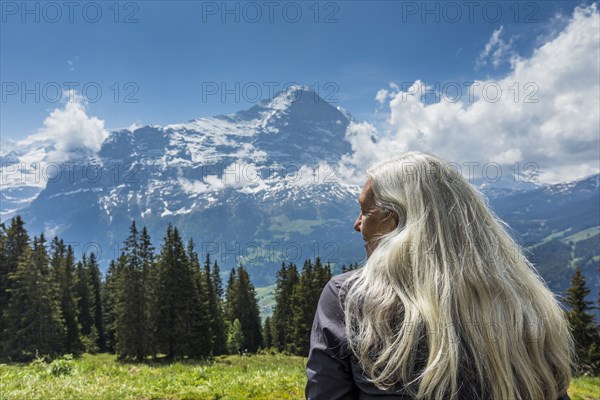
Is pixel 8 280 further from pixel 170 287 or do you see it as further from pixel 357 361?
pixel 357 361

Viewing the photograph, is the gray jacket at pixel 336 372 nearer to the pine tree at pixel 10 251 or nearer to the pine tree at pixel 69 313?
the pine tree at pixel 10 251

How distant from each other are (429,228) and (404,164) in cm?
54

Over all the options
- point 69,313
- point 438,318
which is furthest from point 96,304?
point 438,318

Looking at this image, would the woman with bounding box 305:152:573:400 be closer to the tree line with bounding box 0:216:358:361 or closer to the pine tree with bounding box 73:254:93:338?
the tree line with bounding box 0:216:358:361

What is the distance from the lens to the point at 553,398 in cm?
250

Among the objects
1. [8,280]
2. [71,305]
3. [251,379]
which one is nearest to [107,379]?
[251,379]

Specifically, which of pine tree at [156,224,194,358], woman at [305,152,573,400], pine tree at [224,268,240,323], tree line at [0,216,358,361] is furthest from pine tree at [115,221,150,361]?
woman at [305,152,573,400]

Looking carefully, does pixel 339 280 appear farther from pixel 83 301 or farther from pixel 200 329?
pixel 83 301

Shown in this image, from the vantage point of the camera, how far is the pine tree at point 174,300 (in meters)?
41.5

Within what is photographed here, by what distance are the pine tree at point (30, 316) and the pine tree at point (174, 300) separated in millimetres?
10547

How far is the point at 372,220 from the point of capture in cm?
287

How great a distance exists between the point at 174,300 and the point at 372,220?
43.5 meters

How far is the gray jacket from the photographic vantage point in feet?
7.81

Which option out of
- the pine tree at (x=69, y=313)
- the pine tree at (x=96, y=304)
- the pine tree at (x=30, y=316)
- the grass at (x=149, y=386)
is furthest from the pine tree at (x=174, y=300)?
the pine tree at (x=96, y=304)
